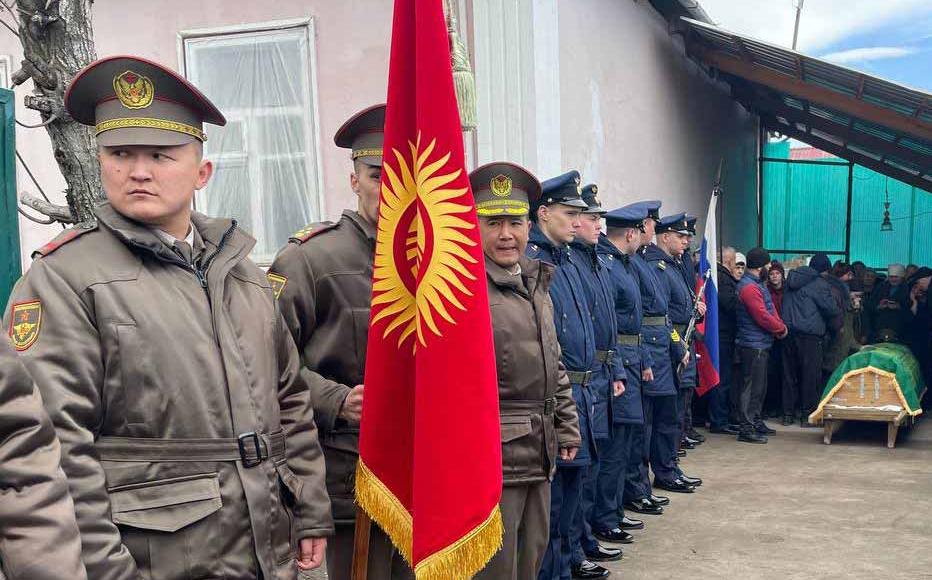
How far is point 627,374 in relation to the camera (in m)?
5.96

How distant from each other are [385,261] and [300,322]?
478mm

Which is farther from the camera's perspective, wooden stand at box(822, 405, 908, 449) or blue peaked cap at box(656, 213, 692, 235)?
wooden stand at box(822, 405, 908, 449)

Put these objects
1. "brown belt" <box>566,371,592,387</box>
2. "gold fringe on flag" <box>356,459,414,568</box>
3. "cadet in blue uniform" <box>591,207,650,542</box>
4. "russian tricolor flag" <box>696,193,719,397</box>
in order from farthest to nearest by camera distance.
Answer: "russian tricolor flag" <box>696,193,719,397</box> < "cadet in blue uniform" <box>591,207,650,542</box> < "brown belt" <box>566,371,592,387</box> < "gold fringe on flag" <box>356,459,414,568</box>

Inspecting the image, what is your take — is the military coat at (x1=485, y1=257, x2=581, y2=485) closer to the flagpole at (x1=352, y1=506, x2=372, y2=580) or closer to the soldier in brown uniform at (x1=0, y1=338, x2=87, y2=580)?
the flagpole at (x1=352, y1=506, x2=372, y2=580)

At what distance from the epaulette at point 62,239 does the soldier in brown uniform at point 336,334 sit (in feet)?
2.81

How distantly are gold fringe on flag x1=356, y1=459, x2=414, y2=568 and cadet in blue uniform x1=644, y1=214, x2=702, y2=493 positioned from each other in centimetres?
452

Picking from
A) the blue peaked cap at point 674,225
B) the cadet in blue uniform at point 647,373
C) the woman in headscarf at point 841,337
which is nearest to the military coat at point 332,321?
the cadet in blue uniform at point 647,373

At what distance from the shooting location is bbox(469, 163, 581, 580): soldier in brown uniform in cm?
343

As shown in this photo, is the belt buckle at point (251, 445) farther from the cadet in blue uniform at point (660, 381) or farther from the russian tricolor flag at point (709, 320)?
the russian tricolor flag at point (709, 320)

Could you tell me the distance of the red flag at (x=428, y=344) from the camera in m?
2.47

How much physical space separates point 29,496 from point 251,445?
0.71 meters

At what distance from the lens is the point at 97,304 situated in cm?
199

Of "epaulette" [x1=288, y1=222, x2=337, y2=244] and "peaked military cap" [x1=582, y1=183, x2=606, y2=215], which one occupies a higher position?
"peaked military cap" [x1=582, y1=183, x2=606, y2=215]

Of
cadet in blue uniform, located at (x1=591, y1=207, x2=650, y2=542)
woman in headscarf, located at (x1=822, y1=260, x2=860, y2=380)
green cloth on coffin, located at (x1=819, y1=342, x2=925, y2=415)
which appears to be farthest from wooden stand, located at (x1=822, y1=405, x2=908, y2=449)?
cadet in blue uniform, located at (x1=591, y1=207, x2=650, y2=542)
